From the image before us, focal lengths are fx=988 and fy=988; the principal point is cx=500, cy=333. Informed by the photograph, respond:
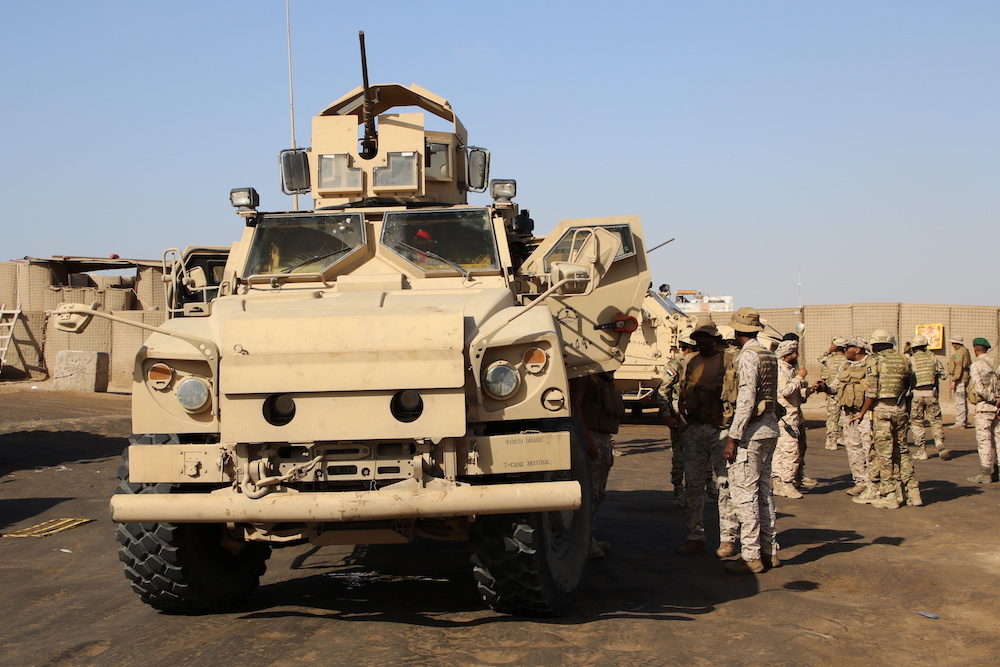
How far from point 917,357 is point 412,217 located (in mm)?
10220

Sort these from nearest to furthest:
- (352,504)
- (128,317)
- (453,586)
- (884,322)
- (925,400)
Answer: (352,504) → (453,586) → (925,400) → (128,317) → (884,322)

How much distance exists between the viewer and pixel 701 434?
795cm

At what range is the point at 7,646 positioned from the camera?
5.40 metres

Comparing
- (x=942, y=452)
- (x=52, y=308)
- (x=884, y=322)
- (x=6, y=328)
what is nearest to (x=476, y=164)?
(x=942, y=452)

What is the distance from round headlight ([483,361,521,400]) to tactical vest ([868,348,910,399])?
619 centimetres

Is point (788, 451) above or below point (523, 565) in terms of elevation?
below

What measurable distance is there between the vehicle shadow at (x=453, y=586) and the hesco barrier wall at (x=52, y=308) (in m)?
15.6

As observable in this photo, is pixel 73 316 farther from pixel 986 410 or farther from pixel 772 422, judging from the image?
pixel 986 410

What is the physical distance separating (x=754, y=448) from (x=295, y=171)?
180 inches

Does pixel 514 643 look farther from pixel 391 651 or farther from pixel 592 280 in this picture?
pixel 592 280

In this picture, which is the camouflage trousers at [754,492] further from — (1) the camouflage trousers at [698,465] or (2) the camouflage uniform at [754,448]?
(1) the camouflage trousers at [698,465]

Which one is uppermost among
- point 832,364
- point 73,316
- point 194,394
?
point 73,316

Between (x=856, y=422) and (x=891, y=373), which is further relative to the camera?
(x=856, y=422)

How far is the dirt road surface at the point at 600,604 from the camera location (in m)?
5.04
